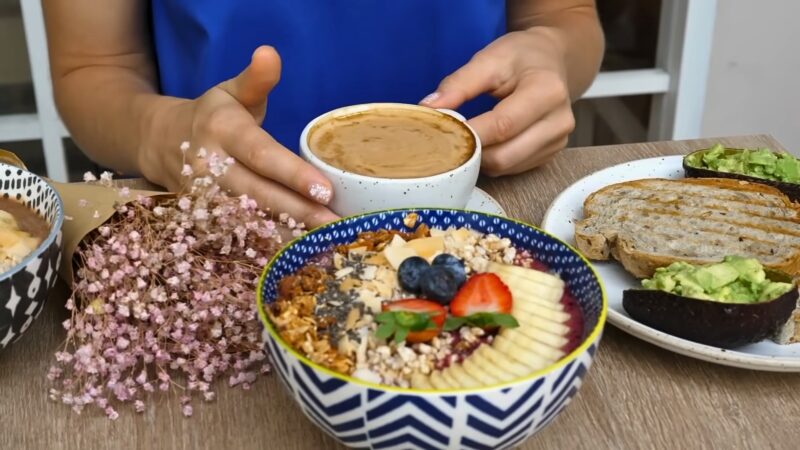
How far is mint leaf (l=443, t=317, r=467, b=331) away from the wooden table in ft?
0.44

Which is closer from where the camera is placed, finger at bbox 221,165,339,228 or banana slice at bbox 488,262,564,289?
banana slice at bbox 488,262,564,289

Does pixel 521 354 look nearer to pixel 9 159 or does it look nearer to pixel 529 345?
pixel 529 345

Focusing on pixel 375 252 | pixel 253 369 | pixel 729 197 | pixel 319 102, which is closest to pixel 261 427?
pixel 253 369

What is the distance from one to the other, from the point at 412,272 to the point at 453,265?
4cm

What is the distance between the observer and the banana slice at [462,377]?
0.67m

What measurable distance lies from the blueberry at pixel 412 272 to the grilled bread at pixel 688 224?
0.27 metres

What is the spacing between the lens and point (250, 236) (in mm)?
903

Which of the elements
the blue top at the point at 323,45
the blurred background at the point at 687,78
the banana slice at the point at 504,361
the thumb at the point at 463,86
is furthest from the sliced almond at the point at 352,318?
the blurred background at the point at 687,78

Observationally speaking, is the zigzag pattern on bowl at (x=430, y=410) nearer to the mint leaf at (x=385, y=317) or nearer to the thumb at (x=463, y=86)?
the mint leaf at (x=385, y=317)

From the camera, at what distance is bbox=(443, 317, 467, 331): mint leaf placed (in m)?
0.72

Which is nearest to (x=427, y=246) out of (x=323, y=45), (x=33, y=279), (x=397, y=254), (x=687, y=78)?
(x=397, y=254)

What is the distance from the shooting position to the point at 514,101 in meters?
1.16

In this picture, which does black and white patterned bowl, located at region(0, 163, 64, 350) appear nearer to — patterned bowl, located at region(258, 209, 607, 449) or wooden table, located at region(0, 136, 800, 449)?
wooden table, located at region(0, 136, 800, 449)

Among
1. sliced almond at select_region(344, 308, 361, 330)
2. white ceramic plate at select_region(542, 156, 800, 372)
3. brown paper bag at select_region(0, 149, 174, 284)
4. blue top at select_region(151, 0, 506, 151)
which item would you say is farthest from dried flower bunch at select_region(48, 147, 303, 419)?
blue top at select_region(151, 0, 506, 151)
